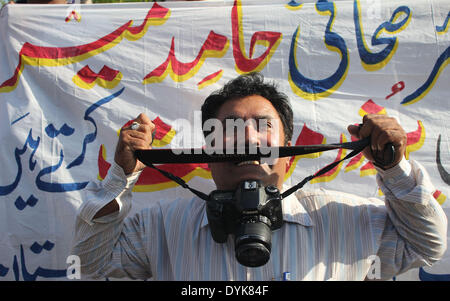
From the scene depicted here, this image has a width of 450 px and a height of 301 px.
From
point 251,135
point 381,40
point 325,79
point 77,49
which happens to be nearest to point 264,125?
point 251,135

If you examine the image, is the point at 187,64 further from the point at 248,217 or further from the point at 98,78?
the point at 248,217

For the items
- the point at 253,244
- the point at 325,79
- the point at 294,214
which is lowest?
the point at 253,244

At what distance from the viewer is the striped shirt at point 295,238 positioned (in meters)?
1.11

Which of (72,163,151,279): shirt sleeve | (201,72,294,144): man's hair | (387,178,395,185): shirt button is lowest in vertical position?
(72,163,151,279): shirt sleeve

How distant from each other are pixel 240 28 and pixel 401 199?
3.60 feet

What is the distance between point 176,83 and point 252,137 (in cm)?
74

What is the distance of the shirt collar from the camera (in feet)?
3.91

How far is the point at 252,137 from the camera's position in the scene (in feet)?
3.96

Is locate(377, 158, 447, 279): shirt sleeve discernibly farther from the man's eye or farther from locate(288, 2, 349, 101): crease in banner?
locate(288, 2, 349, 101): crease in banner

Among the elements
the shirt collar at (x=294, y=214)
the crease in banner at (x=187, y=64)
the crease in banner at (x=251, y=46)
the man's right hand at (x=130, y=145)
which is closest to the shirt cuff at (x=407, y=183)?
the shirt collar at (x=294, y=214)

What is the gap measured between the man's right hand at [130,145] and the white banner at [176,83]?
2.17ft

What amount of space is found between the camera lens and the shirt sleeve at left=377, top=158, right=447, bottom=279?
368 mm

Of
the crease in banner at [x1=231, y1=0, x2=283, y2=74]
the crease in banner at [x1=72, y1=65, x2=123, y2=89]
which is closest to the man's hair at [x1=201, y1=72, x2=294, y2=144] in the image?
the crease in banner at [x1=231, y1=0, x2=283, y2=74]

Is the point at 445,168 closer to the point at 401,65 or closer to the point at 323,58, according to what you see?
the point at 401,65
